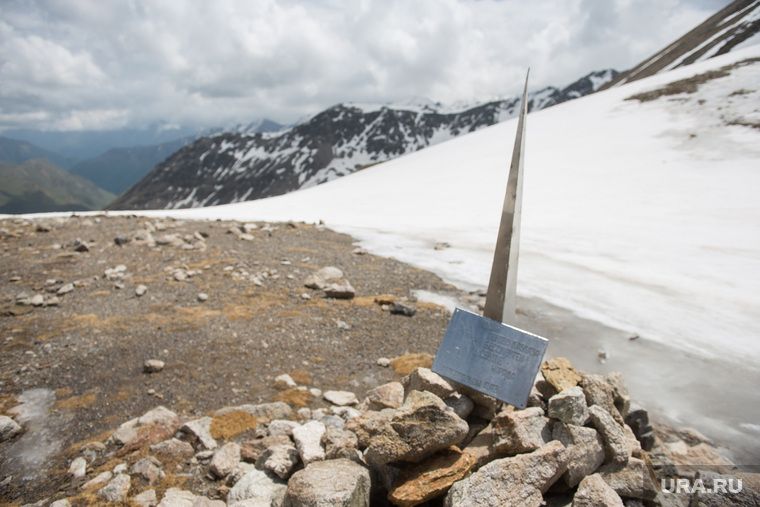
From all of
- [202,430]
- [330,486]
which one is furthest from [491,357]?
[202,430]

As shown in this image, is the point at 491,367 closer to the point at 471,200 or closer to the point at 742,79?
the point at 471,200

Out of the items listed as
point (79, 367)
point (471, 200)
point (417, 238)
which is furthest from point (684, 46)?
point (79, 367)

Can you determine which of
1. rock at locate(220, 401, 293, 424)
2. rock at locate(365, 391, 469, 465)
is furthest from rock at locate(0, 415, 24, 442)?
rock at locate(365, 391, 469, 465)

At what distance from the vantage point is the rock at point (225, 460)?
514 cm

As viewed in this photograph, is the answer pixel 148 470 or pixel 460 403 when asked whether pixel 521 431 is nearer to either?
pixel 460 403

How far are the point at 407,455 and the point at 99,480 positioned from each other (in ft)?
13.7

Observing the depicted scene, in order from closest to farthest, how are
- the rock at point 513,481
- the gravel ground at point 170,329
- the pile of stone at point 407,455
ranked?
the rock at point 513,481, the pile of stone at point 407,455, the gravel ground at point 170,329

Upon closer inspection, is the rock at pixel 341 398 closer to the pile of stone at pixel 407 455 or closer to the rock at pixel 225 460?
the pile of stone at pixel 407 455

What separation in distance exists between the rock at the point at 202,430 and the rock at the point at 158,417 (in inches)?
13.8

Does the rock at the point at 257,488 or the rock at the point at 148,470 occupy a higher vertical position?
the rock at the point at 257,488

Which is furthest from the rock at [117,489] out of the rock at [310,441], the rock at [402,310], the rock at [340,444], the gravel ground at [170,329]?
the rock at [402,310]

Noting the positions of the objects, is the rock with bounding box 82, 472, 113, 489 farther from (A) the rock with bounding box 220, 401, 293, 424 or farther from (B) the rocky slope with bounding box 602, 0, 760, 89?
(B) the rocky slope with bounding box 602, 0, 760, 89

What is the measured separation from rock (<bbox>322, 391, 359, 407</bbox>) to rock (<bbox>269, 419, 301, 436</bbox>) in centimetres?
124

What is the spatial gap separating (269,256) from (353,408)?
9.47m
